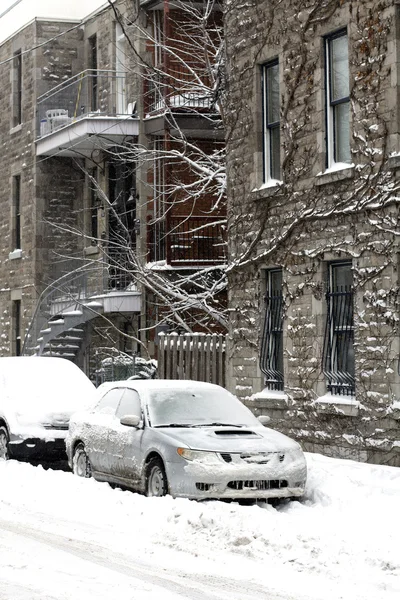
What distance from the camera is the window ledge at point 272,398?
62.2ft

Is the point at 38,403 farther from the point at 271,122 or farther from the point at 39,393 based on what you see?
the point at 271,122

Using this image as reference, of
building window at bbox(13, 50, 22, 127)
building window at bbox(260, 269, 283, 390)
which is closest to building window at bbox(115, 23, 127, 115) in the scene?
building window at bbox(13, 50, 22, 127)

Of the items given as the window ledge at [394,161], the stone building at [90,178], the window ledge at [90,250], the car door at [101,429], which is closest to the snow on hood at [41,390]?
the car door at [101,429]

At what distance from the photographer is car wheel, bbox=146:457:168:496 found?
1283 centimetres

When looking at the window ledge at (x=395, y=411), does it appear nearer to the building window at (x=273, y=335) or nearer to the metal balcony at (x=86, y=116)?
the building window at (x=273, y=335)

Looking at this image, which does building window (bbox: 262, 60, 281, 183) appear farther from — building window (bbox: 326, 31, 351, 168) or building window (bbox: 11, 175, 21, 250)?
building window (bbox: 11, 175, 21, 250)

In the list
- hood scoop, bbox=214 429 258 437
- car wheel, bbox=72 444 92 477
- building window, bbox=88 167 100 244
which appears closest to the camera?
hood scoop, bbox=214 429 258 437

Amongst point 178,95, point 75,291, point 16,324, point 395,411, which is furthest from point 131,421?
point 16,324

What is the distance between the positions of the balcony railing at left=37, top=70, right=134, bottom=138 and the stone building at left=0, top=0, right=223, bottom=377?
0.15 feet

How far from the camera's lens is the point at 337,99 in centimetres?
1788

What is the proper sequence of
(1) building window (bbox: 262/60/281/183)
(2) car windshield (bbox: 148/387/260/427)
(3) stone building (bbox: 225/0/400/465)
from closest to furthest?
(2) car windshield (bbox: 148/387/260/427), (3) stone building (bbox: 225/0/400/465), (1) building window (bbox: 262/60/281/183)

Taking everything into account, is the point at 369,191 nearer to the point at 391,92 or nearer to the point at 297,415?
the point at 391,92

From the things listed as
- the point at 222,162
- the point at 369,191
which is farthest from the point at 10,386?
the point at 222,162

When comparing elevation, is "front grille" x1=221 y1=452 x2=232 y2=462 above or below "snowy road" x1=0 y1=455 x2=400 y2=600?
above
